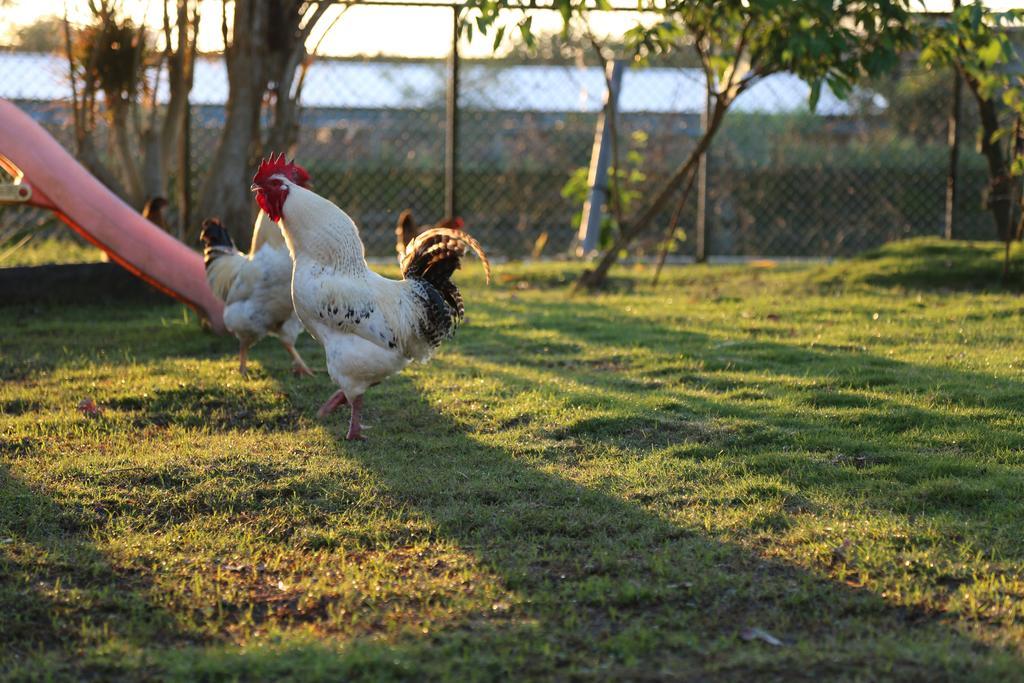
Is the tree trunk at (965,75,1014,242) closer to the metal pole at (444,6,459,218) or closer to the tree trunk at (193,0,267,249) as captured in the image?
the metal pole at (444,6,459,218)

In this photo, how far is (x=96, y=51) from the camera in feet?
29.6

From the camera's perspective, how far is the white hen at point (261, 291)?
609 centimetres

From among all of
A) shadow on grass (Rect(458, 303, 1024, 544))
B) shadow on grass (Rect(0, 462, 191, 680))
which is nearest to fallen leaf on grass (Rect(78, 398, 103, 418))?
shadow on grass (Rect(0, 462, 191, 680))

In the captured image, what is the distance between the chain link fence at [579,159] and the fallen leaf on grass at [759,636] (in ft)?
32.2

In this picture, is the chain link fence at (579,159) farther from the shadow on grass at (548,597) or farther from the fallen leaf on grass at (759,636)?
the fallen leaf on grass at (759,636)

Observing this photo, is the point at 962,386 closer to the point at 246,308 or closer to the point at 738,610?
the point at 738,610

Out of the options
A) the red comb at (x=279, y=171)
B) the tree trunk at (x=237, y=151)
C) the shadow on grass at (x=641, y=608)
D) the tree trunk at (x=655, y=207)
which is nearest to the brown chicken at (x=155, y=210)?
the tree trunk at (x=237, y=151)

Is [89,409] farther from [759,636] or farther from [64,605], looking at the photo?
[759,636]

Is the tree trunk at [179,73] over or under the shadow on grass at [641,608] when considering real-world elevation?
over

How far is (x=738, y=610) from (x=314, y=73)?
10.4m

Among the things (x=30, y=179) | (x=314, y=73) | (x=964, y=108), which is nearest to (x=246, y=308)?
(x=30, y=179)

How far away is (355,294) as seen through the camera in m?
4.94

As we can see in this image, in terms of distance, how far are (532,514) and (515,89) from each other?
10442 mm

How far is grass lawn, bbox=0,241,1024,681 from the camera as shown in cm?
289
